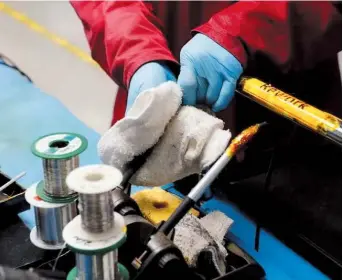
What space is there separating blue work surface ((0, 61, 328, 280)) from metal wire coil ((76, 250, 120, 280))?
1.07 ft

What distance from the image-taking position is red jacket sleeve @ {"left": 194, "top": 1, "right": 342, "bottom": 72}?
908mm

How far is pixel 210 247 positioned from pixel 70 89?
139 centimetres

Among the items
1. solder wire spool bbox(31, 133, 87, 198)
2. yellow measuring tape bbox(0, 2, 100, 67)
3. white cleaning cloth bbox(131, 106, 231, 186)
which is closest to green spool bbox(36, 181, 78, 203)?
solder wire spool bbox(31, 133, 87, 198)

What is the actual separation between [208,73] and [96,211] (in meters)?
0.40

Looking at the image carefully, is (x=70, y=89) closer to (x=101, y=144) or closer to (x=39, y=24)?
(x=39, y=24)

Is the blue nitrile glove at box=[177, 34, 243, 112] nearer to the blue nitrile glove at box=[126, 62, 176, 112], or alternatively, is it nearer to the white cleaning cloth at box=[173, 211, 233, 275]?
the blue nitrile glove at box=[126, 62, 176, 112]

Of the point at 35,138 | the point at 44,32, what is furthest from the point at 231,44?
the point at 44,32

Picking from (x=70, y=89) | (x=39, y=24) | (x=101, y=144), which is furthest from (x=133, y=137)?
(x=39, y=24)

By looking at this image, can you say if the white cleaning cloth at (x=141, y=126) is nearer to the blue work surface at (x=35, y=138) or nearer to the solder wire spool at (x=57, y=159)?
the solder wire spool at (x=57, y=159)

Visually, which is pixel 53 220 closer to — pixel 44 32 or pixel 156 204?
pixel 156 204

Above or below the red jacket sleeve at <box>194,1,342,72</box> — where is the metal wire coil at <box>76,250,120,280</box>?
below

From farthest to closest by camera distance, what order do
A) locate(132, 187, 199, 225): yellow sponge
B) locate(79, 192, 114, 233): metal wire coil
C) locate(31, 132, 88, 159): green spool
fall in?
locate(132, 187, 199, 225): yellow sponge < locate(31, 132, 88, 159): green spool < locate(79, 192, 114, 233): metal wire coil

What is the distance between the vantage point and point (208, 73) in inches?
35.7

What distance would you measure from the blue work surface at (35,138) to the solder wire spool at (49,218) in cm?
16
